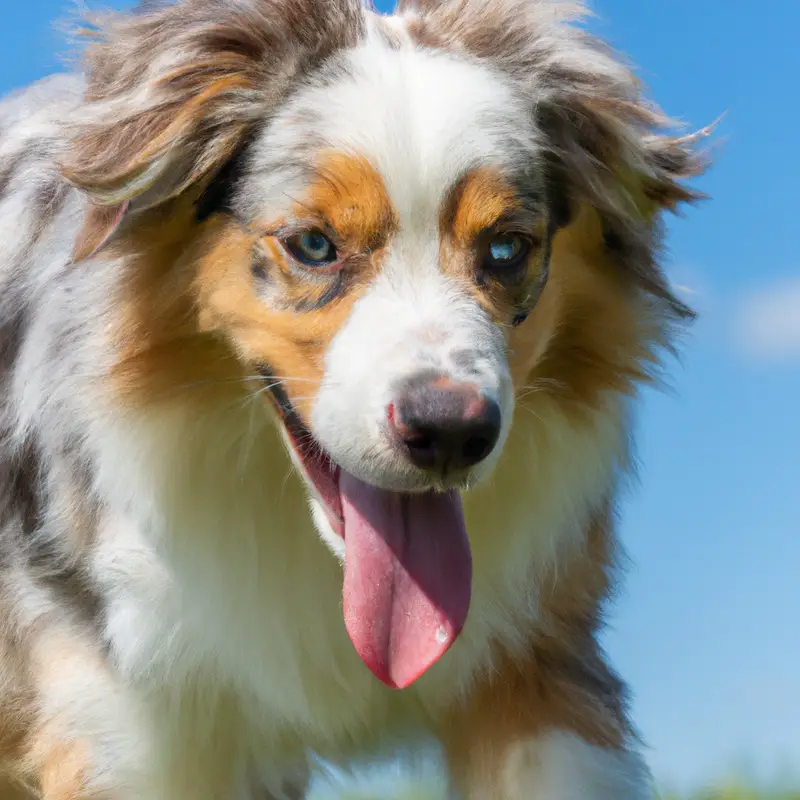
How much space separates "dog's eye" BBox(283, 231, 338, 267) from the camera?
4164 millimetres

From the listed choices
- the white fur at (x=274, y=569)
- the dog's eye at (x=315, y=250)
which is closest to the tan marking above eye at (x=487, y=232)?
the white fur at (x=274, y=569)

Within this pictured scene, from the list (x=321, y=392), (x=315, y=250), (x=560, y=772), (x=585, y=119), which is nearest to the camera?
(x=321, y=392)

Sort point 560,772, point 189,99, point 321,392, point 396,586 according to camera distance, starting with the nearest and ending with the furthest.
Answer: point 321,392 < point 396,586 < point 189,99 < point 560,772

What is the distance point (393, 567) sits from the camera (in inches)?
169

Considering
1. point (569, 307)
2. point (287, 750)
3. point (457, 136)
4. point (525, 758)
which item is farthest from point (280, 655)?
point (457, 136)

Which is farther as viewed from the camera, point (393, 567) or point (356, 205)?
point (393, 567)

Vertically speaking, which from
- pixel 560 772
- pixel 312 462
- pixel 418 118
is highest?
pixel 418 118

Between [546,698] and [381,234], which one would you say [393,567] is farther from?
[381,234]

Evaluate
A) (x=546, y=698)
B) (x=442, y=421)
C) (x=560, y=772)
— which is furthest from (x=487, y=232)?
(x=560, y=772)

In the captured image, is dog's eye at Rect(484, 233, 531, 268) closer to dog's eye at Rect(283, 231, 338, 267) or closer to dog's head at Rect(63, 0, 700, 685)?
dog's head at Rect(63, 0, 700, 685)

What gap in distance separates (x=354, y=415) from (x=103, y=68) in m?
1.58

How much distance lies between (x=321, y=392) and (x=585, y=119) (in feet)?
4.53

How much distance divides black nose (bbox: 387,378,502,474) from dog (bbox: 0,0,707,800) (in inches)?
0.7

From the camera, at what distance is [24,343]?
195 inches
